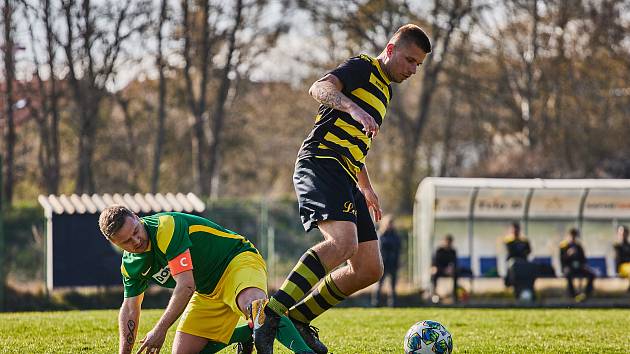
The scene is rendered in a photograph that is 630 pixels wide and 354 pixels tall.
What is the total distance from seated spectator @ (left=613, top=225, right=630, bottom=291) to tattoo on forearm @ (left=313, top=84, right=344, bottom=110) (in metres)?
15.0

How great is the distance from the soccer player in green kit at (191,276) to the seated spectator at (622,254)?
14.5m

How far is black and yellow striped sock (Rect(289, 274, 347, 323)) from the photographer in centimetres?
702

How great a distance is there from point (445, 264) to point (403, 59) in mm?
13990

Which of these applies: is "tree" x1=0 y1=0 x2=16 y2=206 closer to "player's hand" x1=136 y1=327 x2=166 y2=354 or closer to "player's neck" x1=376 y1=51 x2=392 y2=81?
"player's neck" x1=376 y1=51 x2=392 y2=81

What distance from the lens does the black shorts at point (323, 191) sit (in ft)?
21.9

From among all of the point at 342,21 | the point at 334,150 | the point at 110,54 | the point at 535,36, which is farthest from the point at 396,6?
the point at 334,150

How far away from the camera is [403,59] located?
23.0 ft

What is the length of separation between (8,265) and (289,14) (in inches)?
466

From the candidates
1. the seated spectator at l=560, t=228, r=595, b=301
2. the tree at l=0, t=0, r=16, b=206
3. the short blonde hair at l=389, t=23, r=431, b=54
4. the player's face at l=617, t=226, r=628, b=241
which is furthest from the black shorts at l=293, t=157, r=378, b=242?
the tree at l=0, t=0, r=16, b=206

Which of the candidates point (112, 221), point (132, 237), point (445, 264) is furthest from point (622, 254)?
point (112, 221)

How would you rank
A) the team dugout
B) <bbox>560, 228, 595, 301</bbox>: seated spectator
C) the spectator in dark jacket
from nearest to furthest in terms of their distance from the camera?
1. the spectator in dark jacket
2. <bbox>560, 228, 595, 301</bbox>: seated spectator
3. the team dugout

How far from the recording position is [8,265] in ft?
70.2

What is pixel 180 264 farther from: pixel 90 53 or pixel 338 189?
pixel 90 53

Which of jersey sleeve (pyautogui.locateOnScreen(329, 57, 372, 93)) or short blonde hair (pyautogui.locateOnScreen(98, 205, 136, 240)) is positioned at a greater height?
jersey sleeve (pyautogui.locateOnScreen(329, 57, 372, 93))
